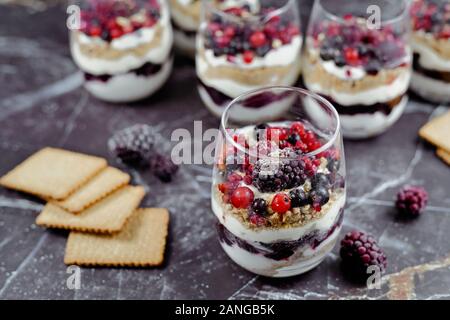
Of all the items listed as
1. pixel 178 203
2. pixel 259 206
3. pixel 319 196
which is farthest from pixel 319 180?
pixel 178 203

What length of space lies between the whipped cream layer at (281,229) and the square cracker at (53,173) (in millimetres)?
464

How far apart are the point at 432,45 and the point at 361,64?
0.93 feet

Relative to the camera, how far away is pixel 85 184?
1739 mm

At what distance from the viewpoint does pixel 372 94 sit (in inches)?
69.9

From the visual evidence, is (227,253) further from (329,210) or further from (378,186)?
(378,186)

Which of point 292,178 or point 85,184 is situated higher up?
point 292,178

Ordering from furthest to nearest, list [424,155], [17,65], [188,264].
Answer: [17,65] → [424,155] → [188,264]

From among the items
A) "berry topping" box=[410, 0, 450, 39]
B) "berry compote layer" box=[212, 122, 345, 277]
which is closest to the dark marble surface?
"berry compote layer" box=[212, 122, 345, 277]

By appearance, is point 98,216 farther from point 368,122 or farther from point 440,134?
point 440,134

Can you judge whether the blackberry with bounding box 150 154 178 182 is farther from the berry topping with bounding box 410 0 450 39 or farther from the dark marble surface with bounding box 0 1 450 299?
the berry topping with bounding box 410 0 450 39
